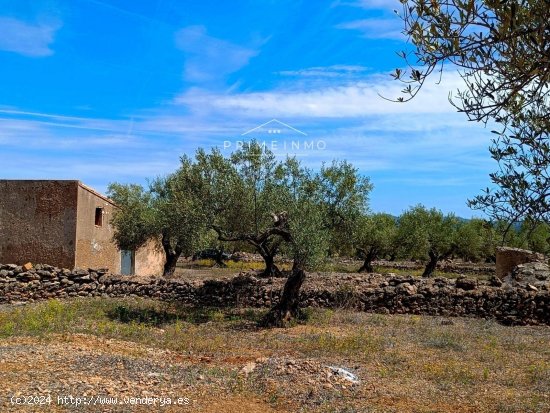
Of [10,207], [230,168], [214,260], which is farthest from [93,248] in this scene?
[214,260]

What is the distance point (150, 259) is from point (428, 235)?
59.4 feet

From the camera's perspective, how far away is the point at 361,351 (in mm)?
10359

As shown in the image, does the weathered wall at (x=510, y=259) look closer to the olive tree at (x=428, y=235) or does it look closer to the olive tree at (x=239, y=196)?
the olive tree at (x=428, y=235)

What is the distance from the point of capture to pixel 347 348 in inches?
415

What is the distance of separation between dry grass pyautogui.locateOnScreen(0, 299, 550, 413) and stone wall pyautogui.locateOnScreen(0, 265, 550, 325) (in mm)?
809

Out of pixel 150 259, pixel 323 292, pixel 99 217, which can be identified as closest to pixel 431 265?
pixel 150 259

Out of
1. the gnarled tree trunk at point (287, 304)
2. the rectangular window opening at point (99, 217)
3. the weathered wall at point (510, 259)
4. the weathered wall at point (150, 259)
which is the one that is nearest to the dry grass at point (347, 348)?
the gnarled tree trunk at point (287, 304)

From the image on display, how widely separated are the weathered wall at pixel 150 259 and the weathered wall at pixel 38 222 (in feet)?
27.1

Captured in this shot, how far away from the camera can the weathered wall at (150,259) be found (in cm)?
2834

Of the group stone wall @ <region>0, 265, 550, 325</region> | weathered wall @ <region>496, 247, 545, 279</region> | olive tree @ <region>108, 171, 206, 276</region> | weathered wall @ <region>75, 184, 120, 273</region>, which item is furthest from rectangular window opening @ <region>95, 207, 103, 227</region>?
weathered wall @ <region>496, 247, 545, 279</region>

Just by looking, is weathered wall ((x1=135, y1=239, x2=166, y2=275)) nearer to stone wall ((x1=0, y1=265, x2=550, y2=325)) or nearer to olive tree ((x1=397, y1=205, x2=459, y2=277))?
stone wall ((x1=0, y1=265, x2=550, y2=325))

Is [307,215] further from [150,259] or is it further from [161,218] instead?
[150,259]

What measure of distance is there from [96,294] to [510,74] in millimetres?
15899

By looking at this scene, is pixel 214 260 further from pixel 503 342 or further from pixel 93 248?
pixel 503 342
